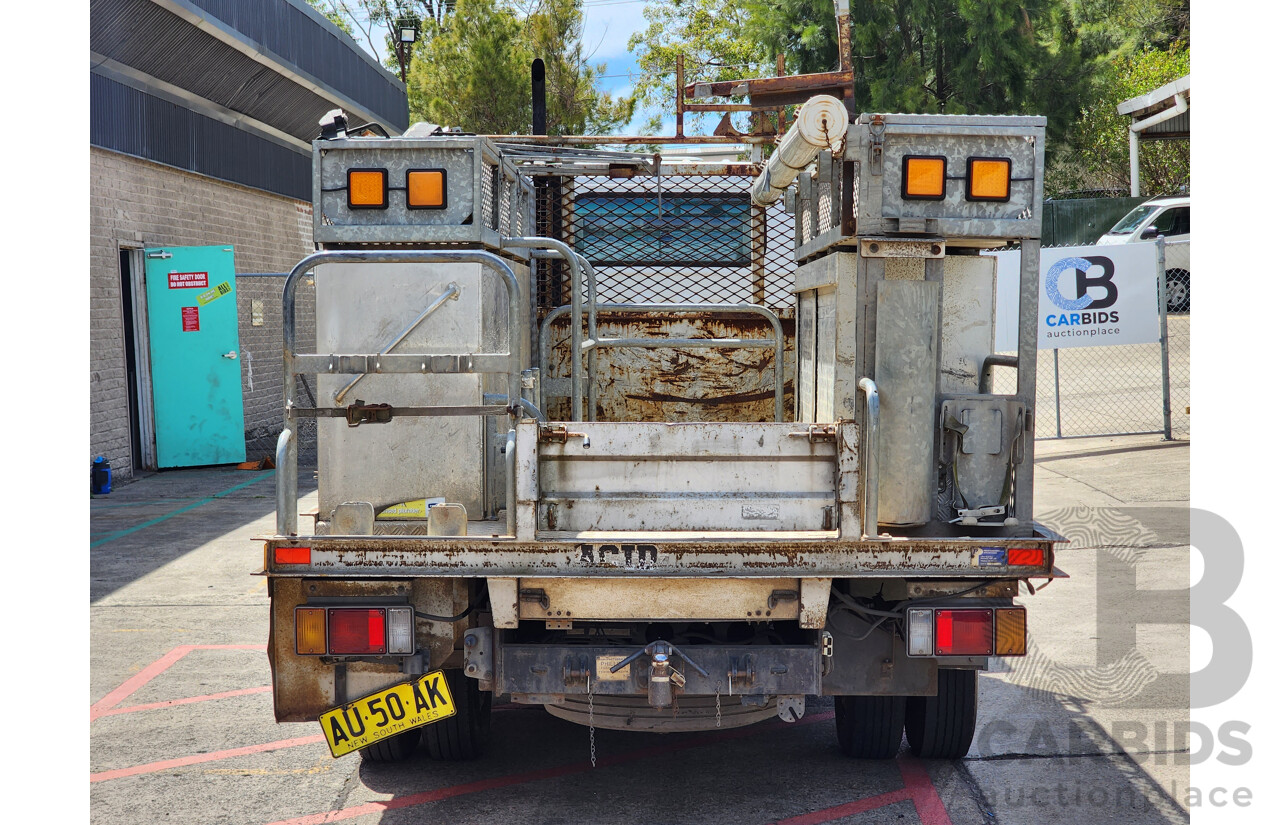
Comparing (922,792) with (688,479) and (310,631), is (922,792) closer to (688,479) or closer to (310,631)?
(688,479)

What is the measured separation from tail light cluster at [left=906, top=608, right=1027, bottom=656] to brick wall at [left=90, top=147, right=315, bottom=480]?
1006 cm

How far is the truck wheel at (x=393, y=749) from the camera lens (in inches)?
185

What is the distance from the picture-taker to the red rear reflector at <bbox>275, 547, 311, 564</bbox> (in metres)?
3.97

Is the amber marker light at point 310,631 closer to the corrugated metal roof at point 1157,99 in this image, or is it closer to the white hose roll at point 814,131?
the white hose roll at point 814,131

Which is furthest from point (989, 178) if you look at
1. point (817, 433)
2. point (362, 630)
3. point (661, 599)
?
point (362, 630)

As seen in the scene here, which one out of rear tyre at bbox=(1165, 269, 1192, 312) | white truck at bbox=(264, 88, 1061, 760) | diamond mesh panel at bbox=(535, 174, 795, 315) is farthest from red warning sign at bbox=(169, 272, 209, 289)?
rear tyre at bbox=(1165, 269, 1192, 312)

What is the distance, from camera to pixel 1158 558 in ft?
26.9

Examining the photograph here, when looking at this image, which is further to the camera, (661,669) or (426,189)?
(426,189)

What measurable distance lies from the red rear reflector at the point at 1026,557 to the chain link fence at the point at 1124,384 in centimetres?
910

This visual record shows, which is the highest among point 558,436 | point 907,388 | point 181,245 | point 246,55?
point 246,55

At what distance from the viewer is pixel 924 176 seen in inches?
157

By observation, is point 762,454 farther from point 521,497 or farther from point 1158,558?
point 1158,558

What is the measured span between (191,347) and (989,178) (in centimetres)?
1097

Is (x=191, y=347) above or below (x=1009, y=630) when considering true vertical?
above
